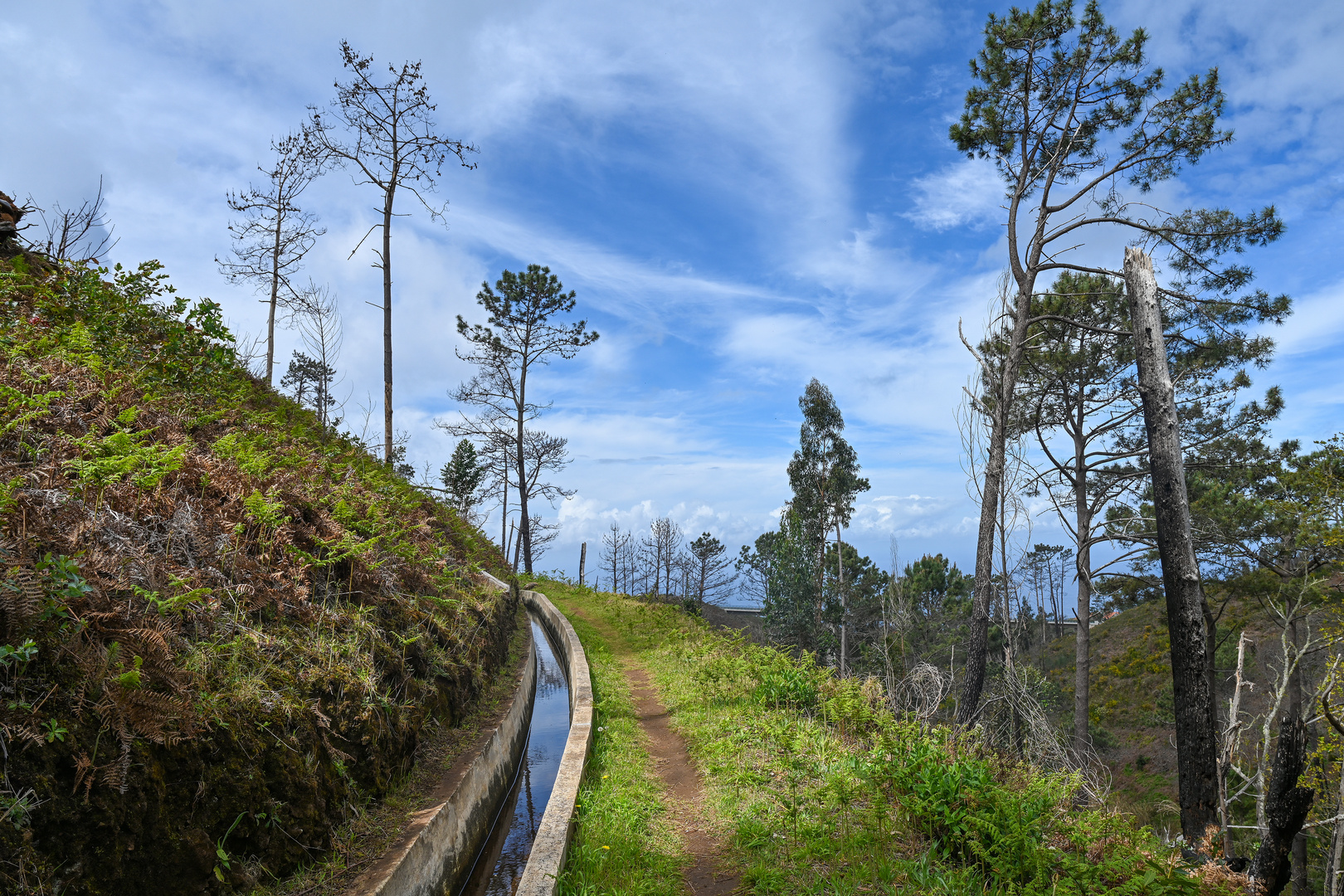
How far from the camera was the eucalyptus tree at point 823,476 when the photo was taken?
28.7 m

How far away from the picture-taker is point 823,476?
94.9 feet

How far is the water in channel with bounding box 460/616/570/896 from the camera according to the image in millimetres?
5438

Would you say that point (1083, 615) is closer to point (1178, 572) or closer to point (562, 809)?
point (1178, 572)

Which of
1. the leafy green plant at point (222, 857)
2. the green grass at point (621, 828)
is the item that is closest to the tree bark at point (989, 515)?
the green grass at point (621, 828)

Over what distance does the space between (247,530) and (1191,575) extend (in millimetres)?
8872

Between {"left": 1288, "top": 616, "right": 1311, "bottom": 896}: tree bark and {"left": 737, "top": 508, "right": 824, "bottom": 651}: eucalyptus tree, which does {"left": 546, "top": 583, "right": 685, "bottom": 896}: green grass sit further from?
{"left": 737, "top": 508, "right": 824, "bottom": 651}: eucalyptus tree

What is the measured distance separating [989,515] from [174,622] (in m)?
11.5

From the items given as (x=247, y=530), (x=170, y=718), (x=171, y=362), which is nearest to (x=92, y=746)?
(x=170, y=718)

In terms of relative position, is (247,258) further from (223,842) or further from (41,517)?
(223,842)

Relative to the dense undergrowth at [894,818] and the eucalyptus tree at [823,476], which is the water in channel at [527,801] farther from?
the eucalyptus tree at [823,476]

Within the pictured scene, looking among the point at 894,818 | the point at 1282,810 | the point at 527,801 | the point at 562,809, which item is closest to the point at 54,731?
the point at 562,809

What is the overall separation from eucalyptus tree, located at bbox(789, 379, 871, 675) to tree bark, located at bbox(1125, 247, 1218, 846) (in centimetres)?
2136

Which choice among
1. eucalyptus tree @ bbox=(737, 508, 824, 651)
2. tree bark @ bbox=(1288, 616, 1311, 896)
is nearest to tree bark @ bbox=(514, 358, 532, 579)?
eucalyptus tree @ bbox=(737, 508, 824, 651)

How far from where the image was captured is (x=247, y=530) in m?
5.18
